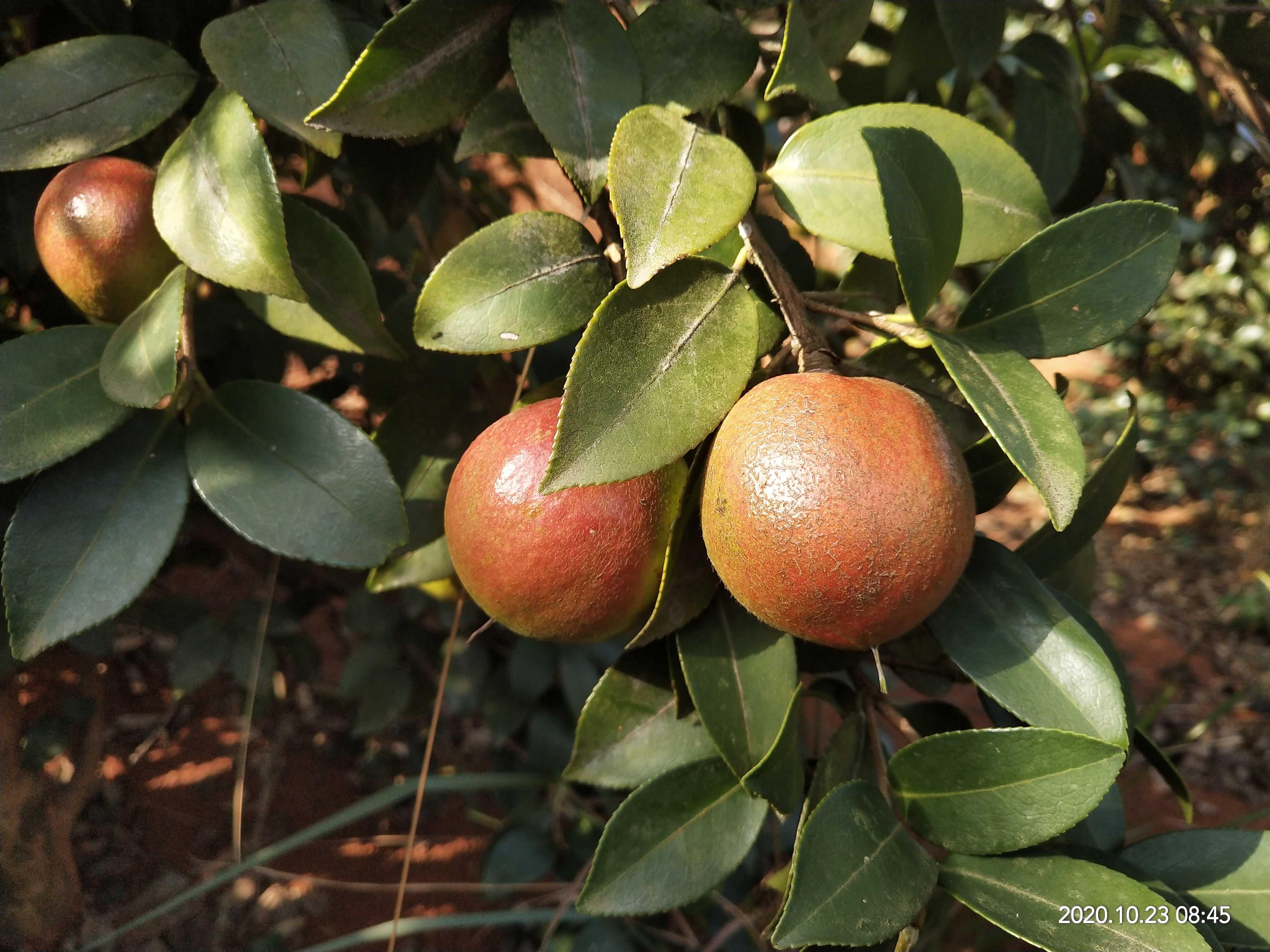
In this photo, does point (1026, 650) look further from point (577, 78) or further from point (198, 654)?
point (198, 654)

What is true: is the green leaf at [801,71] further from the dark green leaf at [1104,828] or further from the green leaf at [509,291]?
the dark green leaf at [1104,828]

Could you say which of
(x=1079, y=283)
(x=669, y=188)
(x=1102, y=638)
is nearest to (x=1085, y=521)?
(x=1102, y=638)

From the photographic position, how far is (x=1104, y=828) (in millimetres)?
710

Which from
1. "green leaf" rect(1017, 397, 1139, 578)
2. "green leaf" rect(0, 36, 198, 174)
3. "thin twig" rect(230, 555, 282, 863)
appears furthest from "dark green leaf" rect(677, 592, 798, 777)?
"thin twig" rect(230, 555, 282, 863)

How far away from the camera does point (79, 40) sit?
0.63 metres

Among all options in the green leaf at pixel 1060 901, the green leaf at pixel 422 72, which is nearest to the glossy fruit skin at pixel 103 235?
the green leaf at pixel 422 72

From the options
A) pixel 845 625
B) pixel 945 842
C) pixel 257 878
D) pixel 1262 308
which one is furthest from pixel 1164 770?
pixel 1262 308

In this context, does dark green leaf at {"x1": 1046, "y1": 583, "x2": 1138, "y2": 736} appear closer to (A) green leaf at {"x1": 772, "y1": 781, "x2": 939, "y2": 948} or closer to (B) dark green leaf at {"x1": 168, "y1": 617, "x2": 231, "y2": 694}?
(A) green leaf at {"x1": 772, "y1": 781, "x2": 939, "y2": 948}

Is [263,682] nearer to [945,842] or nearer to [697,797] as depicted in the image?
[697,797]

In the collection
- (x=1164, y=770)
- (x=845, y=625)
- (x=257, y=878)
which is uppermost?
(x=845, y=625)

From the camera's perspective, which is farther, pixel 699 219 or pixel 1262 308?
pixel 1262 308

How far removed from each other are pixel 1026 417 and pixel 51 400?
65 centimetres

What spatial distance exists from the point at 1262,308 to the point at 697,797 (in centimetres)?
378

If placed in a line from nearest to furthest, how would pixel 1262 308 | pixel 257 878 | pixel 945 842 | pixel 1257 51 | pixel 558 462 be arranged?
pixel 558 462 → pixel 945 842 → pixel 1257 51 → pixel 257 878 → pixel 1262 308
